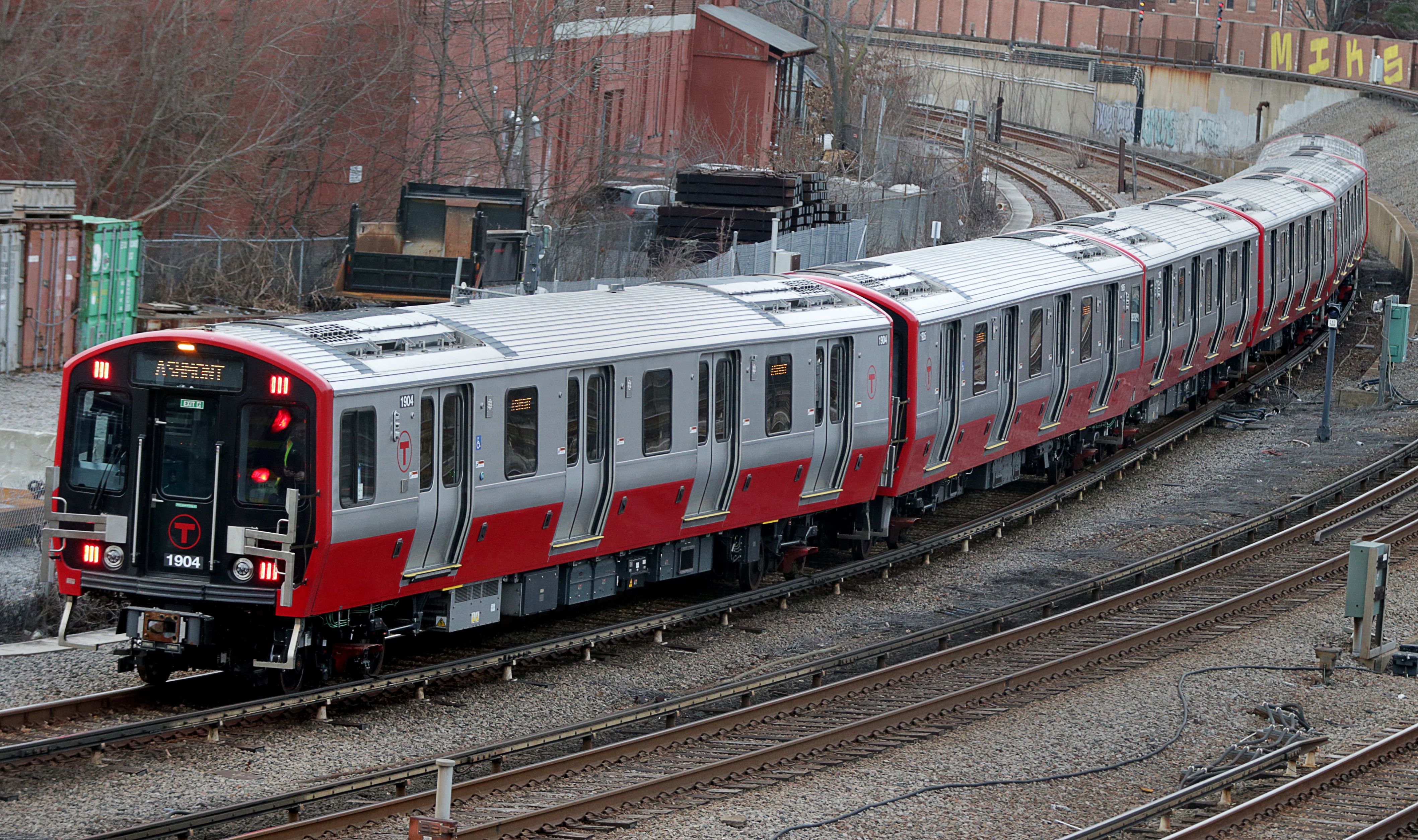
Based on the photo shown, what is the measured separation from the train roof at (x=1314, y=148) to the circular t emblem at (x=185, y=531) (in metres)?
34.5

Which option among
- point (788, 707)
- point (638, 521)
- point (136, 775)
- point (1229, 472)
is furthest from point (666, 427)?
point (1229, 472)

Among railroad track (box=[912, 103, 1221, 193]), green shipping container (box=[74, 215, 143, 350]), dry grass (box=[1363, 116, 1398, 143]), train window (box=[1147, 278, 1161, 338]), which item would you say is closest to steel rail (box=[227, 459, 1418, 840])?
train window (box=[1147, 278, 1161, 338])

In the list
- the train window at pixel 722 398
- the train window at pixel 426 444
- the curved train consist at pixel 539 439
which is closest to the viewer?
the curved train consist at pixel 539 439

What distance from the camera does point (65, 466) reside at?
12.8 metres

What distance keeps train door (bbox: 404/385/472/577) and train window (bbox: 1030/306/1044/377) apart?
971 cm

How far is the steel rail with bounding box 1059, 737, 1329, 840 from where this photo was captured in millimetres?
11016

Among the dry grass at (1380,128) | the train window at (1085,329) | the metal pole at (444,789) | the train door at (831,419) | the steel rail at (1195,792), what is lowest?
the steel rail at (1195,792)

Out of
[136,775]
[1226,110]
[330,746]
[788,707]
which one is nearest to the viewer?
[136,775]

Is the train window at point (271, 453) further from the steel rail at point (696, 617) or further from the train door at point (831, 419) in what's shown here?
the train door at point (831, 419)

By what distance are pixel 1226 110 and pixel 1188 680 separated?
2325 inches

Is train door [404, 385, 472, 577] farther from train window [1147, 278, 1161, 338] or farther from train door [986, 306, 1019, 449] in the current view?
train window [1147, 278, 1161, 338]

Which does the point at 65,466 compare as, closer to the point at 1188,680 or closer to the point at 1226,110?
the point at 1188,680

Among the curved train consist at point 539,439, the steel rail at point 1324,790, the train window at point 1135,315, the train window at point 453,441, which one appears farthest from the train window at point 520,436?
the train window at point 1135,315

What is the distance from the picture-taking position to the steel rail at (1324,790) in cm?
1138
